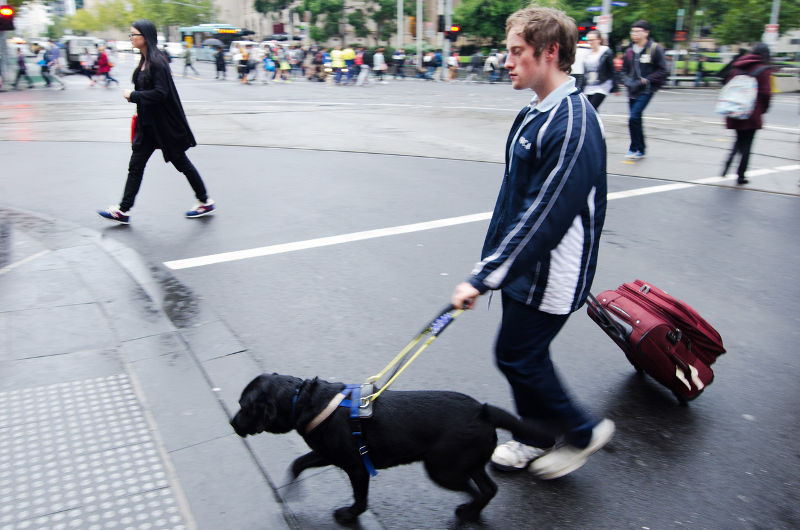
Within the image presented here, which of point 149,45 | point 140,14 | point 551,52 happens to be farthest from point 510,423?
point 140,14

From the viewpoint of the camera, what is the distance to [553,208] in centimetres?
240

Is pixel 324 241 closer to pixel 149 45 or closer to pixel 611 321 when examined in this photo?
pixel 149 45

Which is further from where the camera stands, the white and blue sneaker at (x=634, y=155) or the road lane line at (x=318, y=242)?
the white and blue sneaker at (x=634, y=155)

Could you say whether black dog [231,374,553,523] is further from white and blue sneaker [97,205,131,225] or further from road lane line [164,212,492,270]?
white and blue sneaker [97,205,131,225]

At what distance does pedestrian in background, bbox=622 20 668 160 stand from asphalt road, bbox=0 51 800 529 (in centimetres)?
89

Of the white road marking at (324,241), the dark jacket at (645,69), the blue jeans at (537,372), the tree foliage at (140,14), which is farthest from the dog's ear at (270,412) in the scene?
the tree foliage at (140,14)

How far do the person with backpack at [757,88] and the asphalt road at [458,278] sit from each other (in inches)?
27.7

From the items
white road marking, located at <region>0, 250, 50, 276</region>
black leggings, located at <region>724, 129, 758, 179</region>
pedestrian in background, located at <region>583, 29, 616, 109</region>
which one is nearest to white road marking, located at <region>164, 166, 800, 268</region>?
white road marking, located at <region>0, 250, 50, 276</region>

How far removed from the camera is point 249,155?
405 inches

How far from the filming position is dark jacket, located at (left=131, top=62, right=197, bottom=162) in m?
6.24

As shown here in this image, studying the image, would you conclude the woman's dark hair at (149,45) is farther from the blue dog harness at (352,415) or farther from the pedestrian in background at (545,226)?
the blue dog harness at (352,415)

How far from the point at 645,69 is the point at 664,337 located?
7.42 metres

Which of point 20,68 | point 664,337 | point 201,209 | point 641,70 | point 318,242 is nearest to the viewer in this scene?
point 664,337

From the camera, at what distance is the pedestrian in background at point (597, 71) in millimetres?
9734
